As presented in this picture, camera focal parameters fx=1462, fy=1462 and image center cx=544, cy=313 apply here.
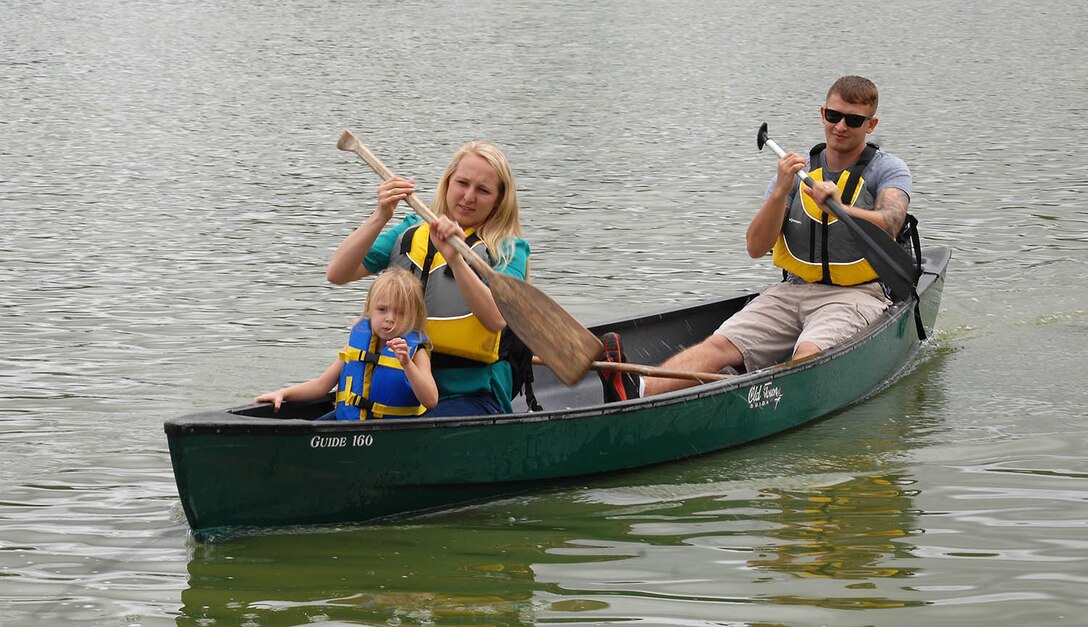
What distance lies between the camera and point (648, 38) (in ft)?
96.3

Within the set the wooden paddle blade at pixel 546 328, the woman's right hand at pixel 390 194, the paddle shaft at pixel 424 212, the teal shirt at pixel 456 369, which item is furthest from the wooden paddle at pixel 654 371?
the woman's right hand at pixel 390 194

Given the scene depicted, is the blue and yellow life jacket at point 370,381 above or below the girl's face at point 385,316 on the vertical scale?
below

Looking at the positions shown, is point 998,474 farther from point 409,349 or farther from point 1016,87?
point 1016,87

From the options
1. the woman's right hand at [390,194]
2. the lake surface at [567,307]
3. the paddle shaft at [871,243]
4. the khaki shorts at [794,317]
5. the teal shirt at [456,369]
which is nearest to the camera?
the lake surface at [567,307]

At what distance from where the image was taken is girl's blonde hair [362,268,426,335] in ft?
16.7

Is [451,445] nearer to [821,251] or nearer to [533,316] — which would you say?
[533,316]

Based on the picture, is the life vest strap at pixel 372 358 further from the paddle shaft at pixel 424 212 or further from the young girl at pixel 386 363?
the paddle shaft at pixel 424 212

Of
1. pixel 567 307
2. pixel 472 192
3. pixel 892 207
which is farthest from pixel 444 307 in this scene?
pixel 567 307

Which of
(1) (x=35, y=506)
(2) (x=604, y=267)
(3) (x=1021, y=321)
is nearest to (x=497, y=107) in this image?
(2) (x=604, y=267)

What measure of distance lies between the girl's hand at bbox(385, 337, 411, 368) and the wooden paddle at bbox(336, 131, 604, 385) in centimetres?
38

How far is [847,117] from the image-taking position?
22.2ft

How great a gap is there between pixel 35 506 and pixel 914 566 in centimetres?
325

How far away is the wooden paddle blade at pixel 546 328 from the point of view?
17.3 feet

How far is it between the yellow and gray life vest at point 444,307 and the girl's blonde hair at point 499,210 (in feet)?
0.14
